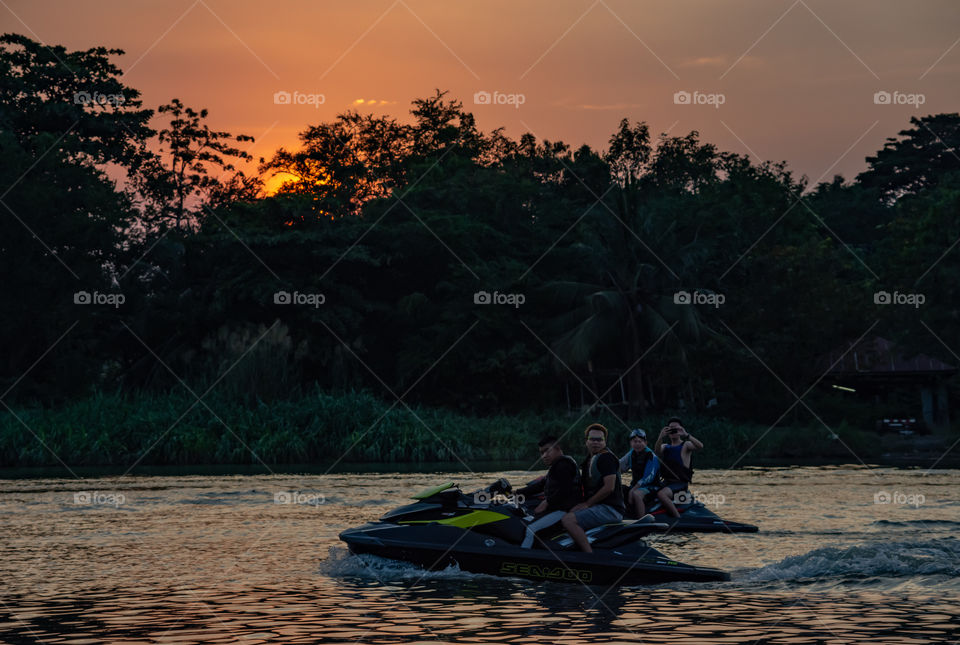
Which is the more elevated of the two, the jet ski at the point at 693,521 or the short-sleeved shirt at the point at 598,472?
the short-sleeved shirt at the point at 598,472

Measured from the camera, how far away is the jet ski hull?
14.2 m

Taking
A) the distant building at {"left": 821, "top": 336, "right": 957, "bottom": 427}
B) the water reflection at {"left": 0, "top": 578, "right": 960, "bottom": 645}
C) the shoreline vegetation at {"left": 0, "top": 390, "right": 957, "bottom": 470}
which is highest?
the distant building at {"left": 821, "top": 336, "right": 957, "bottom": 427}

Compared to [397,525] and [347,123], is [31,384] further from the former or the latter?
[397,525]

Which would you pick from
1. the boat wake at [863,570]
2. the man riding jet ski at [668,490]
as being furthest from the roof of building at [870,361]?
the boat wake at [863,570]

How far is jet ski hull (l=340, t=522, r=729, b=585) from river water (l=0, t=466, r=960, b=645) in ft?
0.59

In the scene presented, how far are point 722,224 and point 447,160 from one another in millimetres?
18100

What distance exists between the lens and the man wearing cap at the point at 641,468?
18622mm

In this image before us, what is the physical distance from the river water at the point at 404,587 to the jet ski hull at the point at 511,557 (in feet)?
0.59

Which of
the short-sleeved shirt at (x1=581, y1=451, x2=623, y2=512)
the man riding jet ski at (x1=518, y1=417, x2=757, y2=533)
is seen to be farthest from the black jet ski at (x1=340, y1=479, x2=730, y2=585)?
the man riding jet ski at (x1=518, y1=417, x2=757, y2=533)

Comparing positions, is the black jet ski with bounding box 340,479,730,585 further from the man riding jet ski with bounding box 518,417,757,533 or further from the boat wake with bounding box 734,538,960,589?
the man riding jet ski with bounding box 518,417,757,533

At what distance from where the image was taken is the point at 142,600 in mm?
12836

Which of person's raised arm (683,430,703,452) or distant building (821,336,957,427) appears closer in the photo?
person's raised arm (683,430,703,452)

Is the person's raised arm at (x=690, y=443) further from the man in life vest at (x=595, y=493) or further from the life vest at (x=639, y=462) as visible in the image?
the man in life vest at (x=595, y=493)

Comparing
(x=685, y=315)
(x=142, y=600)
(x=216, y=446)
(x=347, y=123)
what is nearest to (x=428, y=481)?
(x=216, y=446)
